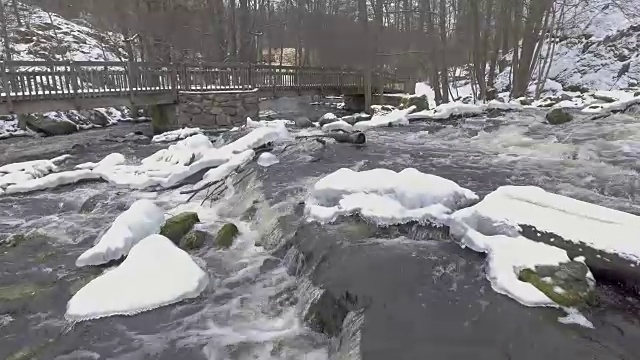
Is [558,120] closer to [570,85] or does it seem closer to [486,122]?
[486,122]

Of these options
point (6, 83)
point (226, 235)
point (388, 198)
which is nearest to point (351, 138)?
point (388, 198)

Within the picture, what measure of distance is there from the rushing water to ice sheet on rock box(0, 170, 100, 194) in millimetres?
288

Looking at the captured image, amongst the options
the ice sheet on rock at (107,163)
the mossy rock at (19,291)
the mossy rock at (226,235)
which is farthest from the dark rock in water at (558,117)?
the mossy rock at (19,291)

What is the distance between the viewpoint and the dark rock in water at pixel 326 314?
3.52 metres

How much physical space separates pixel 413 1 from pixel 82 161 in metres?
17.8

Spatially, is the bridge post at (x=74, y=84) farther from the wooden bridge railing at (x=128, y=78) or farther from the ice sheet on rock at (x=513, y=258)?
the ice sheet on rock at (x=513, y=258)

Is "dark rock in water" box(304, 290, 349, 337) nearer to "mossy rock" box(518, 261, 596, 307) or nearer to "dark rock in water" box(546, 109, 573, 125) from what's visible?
"mossy rock" box(518, 261, 596, 307)

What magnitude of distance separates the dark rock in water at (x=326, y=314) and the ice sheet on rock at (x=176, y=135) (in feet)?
32.4

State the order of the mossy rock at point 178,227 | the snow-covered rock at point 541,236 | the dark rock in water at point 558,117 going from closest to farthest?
the snow-covered rock at point 541,236
the mossy rock at point 178,227
the dark rock in water at point 558,117

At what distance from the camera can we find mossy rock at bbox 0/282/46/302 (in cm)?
436

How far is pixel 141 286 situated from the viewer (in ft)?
13.8

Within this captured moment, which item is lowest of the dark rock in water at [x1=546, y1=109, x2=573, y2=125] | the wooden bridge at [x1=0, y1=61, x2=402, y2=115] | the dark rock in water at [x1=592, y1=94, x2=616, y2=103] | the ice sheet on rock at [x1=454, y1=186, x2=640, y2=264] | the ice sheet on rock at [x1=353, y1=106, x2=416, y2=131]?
the ice sheet on rock at [x1=454, y1=186, x2=640, y2=264]

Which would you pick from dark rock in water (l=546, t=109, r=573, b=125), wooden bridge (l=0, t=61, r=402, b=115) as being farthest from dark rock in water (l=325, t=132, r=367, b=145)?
wooden bridge (l=0, t=61, r=402, b=115)

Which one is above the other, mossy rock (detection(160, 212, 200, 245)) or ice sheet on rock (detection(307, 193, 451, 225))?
ice sheet on rock (detection(307, 193, 451, 225))
